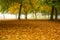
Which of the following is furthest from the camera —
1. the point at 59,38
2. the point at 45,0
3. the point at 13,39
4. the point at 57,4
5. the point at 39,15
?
the point at 39,15

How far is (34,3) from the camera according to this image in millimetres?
36188

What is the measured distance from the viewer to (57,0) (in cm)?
2342

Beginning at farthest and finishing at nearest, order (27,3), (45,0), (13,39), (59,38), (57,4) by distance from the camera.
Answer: (27,3), (45,0), (57,4), (59,38), (13,39)

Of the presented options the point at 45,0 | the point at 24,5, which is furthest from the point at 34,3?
the point at 45,0

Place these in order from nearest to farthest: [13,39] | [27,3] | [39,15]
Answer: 1. [13,39]
2. [27,3]
3. [39,15]

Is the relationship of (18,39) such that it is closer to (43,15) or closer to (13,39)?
(13,39)

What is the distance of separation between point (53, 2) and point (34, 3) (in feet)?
39.7

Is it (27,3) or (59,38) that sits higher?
(27,3)

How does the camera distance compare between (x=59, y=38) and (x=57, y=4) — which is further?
(x=57, y=4)

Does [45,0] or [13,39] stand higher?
[45,0]

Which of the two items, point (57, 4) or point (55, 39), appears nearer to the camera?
point (55, 39)

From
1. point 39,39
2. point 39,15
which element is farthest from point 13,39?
point 39,15

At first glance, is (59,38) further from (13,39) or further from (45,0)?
(45,0)

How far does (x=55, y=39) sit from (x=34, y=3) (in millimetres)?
27119
